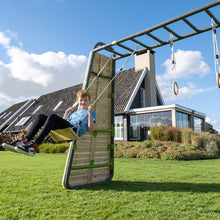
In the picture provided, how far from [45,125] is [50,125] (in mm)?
87

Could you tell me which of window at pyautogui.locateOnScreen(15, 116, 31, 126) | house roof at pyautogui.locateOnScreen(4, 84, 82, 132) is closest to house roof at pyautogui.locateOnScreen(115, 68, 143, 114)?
house roof at pyautogui.locateOnScreen(4, 84, 82, 132)

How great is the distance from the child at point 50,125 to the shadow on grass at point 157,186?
145 centimetres

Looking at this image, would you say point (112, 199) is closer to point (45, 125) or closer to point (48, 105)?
point (45, 125)

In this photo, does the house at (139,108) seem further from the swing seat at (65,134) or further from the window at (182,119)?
the swing seat at (65,134)

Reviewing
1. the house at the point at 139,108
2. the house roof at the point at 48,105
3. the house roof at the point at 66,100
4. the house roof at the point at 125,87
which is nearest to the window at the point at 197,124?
the house at the point at 139,108

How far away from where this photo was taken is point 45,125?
377 cm

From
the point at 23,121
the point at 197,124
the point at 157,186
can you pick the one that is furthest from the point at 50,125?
the point at 23,121

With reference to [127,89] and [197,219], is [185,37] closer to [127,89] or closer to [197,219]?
[197,219]

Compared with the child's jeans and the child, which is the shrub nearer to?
the child

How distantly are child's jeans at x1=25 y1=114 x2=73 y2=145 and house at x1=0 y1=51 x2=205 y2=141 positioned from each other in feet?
44.9

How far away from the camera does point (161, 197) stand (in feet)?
12.7

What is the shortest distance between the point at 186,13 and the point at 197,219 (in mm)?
3276

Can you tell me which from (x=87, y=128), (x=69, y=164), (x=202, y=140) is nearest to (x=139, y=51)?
(x=87, y=128)

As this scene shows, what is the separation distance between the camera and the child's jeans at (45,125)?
148 inches
